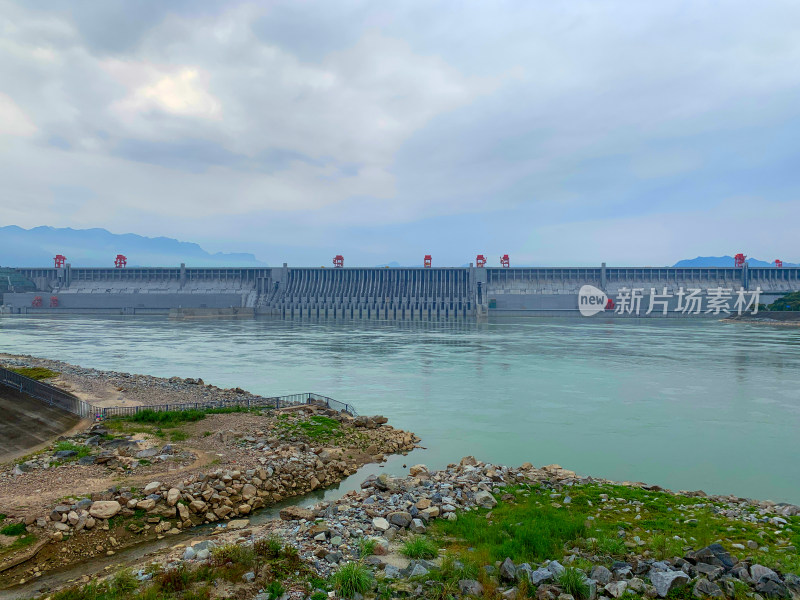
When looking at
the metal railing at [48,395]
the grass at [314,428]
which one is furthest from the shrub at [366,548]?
the metal railing at [48,395]

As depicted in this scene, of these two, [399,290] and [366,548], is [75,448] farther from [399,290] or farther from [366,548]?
[399,290]

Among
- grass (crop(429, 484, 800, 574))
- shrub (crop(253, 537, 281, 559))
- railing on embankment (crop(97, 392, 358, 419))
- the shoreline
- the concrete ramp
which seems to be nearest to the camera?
grass (crop(429, 484, 800, 574))

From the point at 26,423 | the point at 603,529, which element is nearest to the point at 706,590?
the point at 603,529

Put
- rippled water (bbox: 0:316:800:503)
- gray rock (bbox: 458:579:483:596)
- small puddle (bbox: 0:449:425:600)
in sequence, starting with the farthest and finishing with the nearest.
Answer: rippled water (bbox: 0:316:800:503) < small puddle (bbox: 0:449:425:600) < gray rock (bbox: 458:579:483:596)

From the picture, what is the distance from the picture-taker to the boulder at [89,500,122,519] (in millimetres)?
9500

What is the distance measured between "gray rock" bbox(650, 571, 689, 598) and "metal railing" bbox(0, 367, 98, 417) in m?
15.9

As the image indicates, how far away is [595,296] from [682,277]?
15.3m

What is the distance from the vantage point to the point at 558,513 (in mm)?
8875

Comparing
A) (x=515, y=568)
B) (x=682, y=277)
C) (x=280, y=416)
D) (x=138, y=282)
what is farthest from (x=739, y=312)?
(x=138, y=282)

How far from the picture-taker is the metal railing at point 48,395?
1661 centimetres

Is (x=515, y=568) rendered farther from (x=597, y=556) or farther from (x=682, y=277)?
(x=682, y=277)

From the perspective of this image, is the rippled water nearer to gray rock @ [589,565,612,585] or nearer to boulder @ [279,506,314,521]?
boulder @ [279,506,314,521]

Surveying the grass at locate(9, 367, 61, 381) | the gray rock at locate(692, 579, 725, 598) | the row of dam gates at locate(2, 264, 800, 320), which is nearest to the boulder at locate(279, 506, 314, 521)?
the gray rock at locate(692, 579, 725, 598)

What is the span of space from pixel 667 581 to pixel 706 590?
41cm
